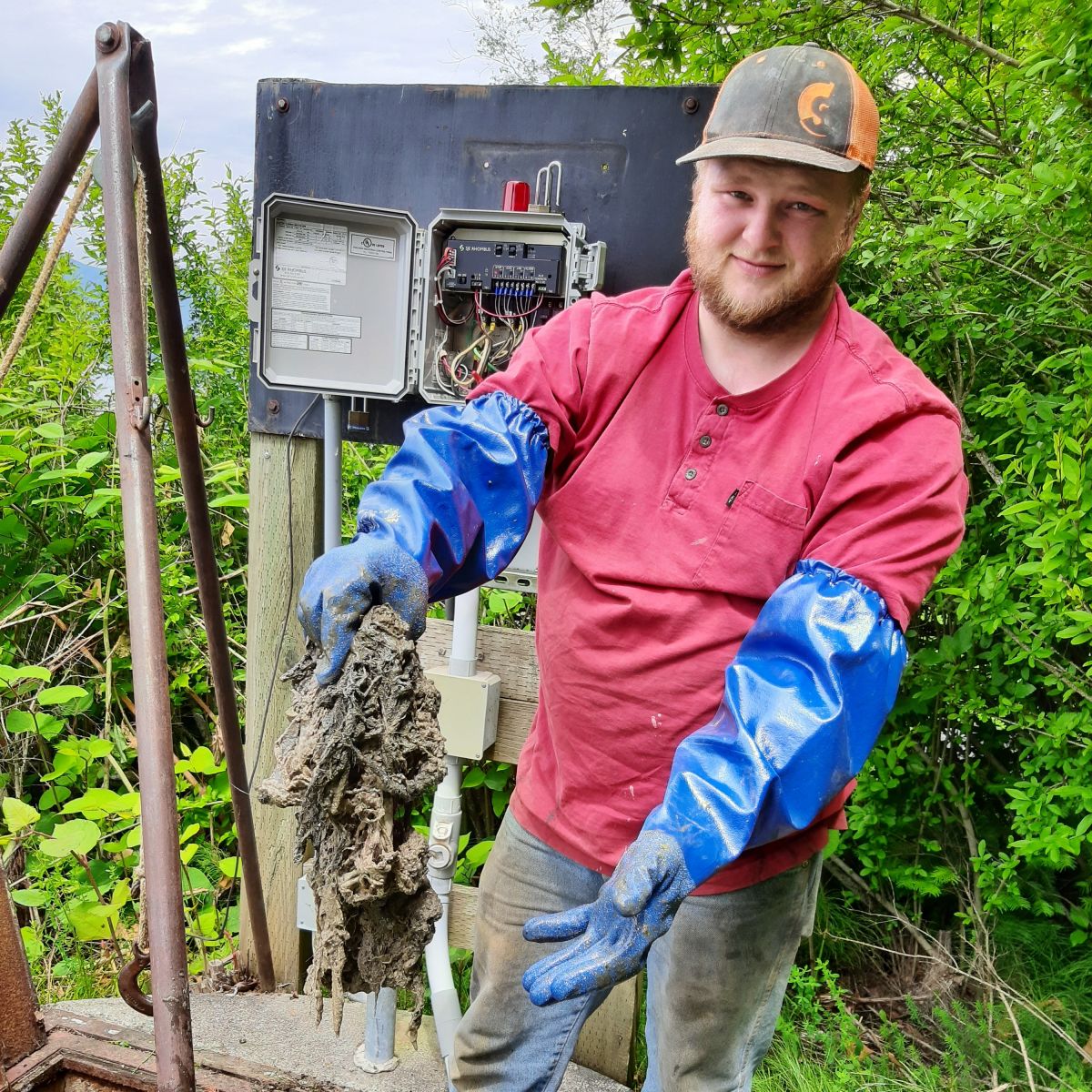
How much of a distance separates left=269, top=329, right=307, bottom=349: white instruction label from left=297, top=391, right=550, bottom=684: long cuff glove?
864 millimetres

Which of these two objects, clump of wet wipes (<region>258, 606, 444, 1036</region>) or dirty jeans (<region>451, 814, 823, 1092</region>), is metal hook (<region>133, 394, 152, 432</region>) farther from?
dirty jeans (<region>451, 814, 823, 1092</region>)

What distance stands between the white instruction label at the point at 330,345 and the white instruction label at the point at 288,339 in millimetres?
13

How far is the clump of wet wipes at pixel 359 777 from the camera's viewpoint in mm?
1311

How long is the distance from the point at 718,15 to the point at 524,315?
115 cm

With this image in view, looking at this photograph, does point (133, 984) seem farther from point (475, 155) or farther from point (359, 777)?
point (475, 155)

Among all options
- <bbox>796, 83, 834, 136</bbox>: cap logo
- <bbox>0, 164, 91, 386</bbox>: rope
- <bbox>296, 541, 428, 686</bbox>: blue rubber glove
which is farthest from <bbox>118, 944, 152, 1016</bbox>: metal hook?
<bbox>796, 83, 834, 136</bbox>: cap logo

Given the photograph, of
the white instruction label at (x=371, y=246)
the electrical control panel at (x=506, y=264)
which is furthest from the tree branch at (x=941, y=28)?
the white instruction label at (x=371, y=246)

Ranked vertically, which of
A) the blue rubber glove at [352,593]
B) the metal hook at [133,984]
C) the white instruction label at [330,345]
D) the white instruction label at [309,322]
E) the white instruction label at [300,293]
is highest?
the white instruction label at [300,293]

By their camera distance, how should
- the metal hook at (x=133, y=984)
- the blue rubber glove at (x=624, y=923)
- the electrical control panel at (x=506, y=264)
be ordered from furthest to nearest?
the electrical control panel at (x=506, y=264) < the metal hook at (x=133, y=984) < the blue rubber glove at (x=624, y=923)

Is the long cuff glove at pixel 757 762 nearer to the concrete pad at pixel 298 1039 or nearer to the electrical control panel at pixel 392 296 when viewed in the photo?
the electrical control panel at pixel 392 296

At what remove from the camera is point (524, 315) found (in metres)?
2.31

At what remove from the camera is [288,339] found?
7.84ft

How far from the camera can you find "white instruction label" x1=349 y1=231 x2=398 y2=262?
237 centimetres

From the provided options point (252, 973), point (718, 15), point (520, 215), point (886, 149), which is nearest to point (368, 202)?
point (520, 215)
